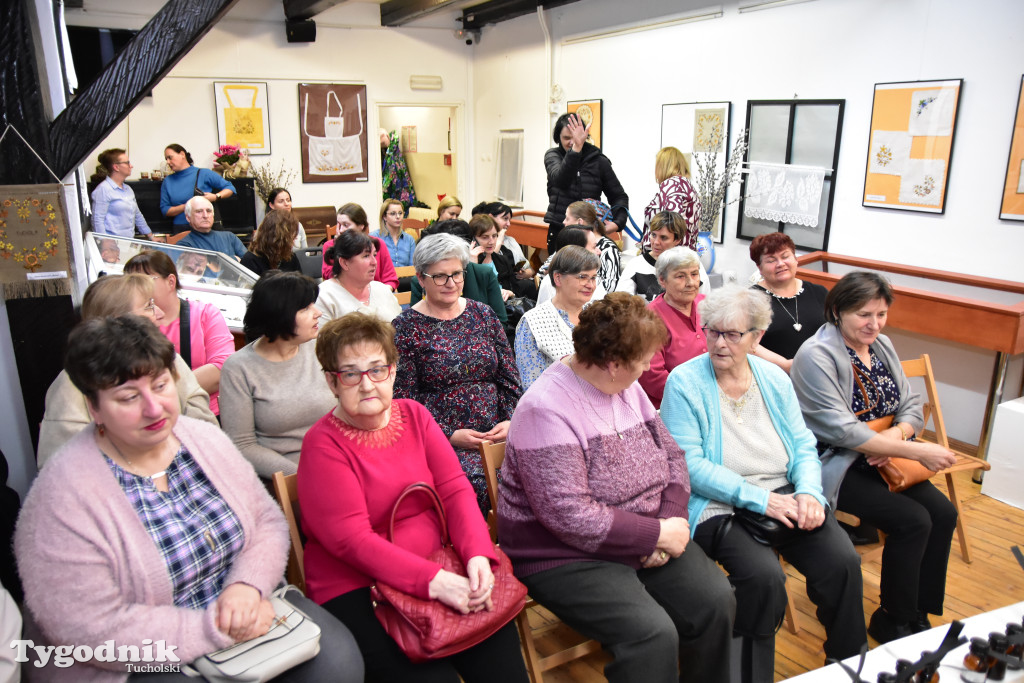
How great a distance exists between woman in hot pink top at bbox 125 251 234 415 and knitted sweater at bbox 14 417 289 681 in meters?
1.20

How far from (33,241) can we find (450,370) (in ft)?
5.42

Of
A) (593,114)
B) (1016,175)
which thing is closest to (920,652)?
(1016,175)

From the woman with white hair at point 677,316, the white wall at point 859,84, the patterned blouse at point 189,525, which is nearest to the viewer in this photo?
the patterned blouse at point 189,525

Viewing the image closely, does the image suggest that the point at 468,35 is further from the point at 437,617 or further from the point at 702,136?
the point at 437,617

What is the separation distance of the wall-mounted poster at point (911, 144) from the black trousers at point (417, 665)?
4344 mm

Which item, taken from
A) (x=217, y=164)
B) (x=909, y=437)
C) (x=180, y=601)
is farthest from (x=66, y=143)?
(x=217, y=164)

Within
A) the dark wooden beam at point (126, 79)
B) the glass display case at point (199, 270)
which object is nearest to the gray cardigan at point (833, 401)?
the glass display case at point (199, 270)

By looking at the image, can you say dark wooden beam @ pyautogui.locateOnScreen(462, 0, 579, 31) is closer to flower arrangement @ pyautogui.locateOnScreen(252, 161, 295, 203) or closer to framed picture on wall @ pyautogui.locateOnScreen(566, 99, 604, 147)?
framed picture on wall @ pyautogui.locateOnScreen(566, 99, 604, 147)

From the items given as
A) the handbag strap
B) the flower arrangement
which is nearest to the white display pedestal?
the handbag strap

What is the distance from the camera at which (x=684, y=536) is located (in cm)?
227

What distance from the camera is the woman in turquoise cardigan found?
2.37 metres

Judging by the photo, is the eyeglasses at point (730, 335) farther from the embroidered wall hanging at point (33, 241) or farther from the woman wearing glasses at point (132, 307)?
the embroidered wall hanging at point (33, 241)

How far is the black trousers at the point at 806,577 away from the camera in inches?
92.0

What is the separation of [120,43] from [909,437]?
29.9 feet
